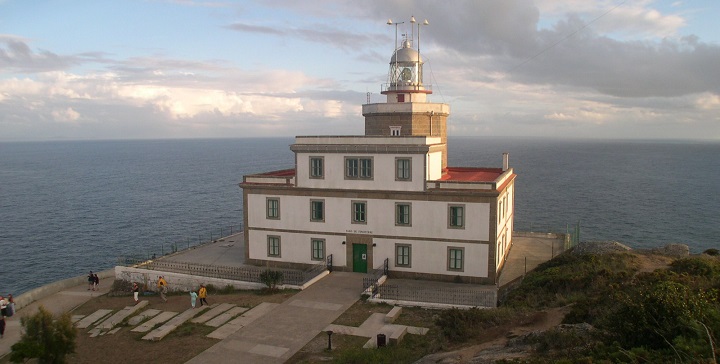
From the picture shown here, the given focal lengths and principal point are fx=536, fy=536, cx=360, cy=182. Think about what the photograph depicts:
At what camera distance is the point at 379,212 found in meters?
29.9

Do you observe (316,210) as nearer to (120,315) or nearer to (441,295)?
(441,295)

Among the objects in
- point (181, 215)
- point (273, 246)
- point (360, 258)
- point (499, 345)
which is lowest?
point (181, 215)

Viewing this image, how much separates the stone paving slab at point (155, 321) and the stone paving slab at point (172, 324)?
0.41 m

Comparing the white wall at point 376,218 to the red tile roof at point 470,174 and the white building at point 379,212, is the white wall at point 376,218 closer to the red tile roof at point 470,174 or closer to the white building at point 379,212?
the white building at point 379,212

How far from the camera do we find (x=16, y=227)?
216 feet

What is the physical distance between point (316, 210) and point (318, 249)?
2.29 metres

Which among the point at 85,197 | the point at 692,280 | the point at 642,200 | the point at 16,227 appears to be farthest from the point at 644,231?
the point at 85,197

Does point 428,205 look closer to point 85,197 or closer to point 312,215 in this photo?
point 312,215

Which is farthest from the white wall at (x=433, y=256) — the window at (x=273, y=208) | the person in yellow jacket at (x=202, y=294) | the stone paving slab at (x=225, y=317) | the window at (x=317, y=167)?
the person in yellow jacket at (x=202, y=294)

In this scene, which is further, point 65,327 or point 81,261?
point 81,261

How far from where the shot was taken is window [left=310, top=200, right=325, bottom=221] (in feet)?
102

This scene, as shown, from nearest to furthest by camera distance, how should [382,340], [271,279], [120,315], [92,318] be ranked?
[382,340] → [120,315] → [92,318] → [271,279]

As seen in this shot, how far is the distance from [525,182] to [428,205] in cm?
8410

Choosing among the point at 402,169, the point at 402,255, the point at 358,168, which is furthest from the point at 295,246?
the point at 402,169
